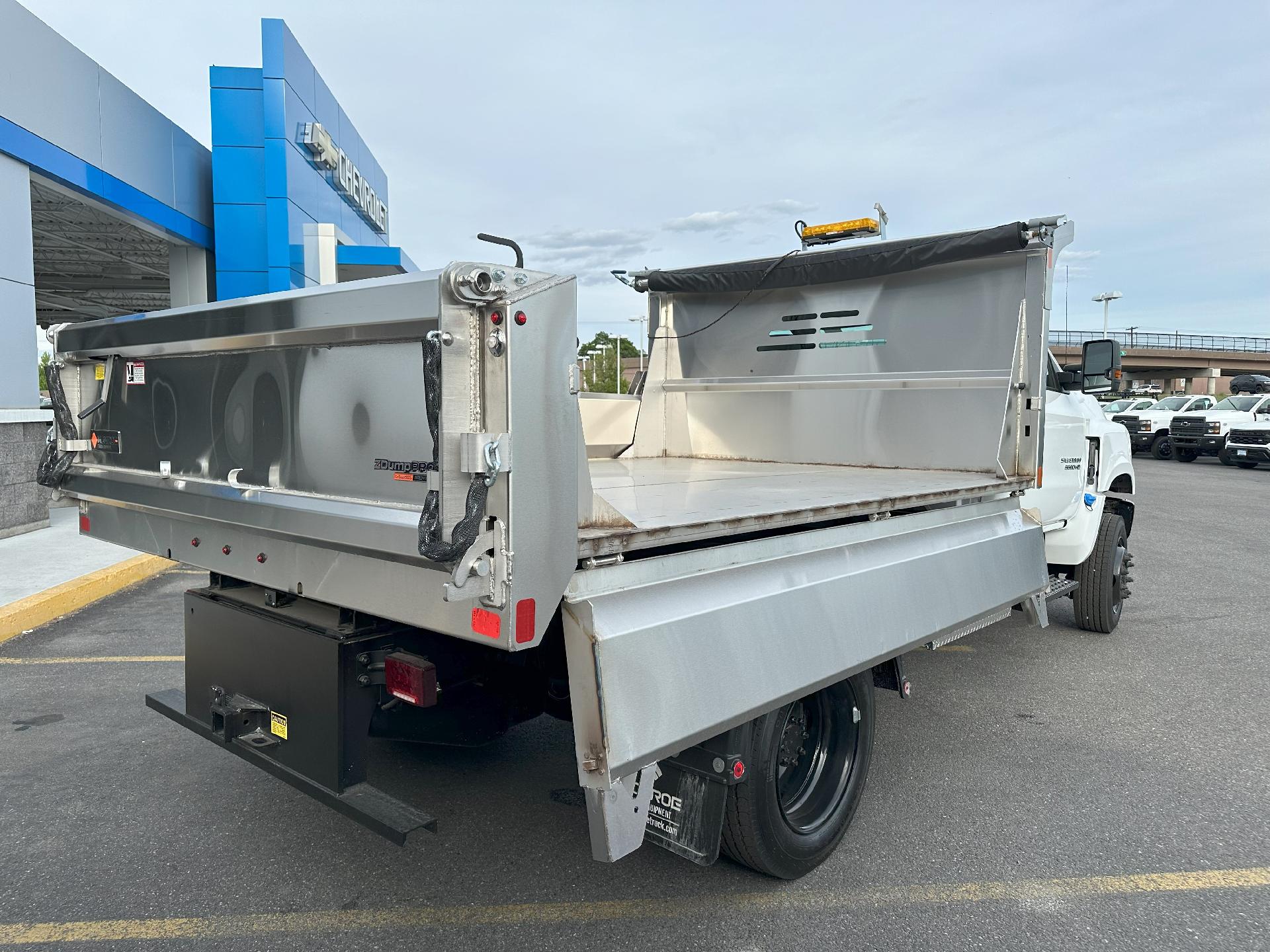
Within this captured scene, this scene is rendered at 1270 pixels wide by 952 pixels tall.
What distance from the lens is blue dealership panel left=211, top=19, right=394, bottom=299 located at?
610 inches

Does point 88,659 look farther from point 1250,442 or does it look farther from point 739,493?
point 1250,442

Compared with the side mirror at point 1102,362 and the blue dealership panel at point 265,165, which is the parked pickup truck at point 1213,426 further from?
the blue dealership panel at point 265,165

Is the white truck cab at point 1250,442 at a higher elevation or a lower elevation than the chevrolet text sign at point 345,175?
lower

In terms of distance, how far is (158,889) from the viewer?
3.15 meters

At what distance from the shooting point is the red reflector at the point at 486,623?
224 cm

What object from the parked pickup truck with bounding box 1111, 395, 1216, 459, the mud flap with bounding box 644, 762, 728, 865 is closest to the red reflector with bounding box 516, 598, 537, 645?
the mud flap with bounding box 644, 762, 728, 865

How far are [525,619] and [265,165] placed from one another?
625 inches

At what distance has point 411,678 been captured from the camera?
276 centimetres

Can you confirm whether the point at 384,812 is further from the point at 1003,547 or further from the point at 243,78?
the point at 243,78

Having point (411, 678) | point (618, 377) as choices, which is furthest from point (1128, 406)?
point (411, 678)

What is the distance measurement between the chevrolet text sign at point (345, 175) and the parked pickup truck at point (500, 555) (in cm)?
1444

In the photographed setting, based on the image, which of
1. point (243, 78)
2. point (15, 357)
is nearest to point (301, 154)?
point (243, 78)

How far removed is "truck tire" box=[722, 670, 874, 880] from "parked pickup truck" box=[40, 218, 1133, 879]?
1 centimetres

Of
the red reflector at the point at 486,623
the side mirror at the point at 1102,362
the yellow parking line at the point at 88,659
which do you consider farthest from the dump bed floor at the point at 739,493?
the yellow parking line at the point at 88,659
